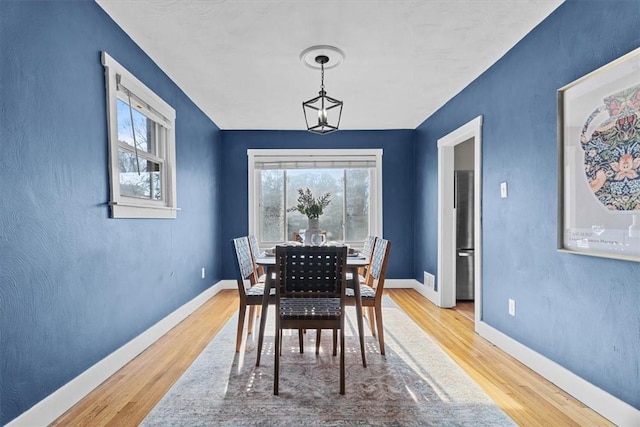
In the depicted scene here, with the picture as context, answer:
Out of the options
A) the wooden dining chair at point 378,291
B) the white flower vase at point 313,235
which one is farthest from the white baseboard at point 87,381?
the wooden dining chair at point 378,291

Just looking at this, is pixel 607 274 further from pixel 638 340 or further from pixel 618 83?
pixel 618 83

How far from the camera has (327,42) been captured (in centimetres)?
278

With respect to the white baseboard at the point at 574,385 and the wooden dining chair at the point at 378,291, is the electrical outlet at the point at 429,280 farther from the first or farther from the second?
the wooden dining chair at the point at 378,291

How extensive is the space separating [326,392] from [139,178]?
226 centimetres

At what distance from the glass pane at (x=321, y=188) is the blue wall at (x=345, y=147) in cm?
42

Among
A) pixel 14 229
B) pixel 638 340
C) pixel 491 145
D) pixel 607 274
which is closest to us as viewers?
pixel 14 229

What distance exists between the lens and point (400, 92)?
393 cm

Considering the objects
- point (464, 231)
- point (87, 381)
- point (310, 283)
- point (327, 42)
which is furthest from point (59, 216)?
point (464, 231)

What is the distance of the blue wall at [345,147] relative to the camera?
560 centimetres

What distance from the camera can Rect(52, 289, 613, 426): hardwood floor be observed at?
196cm

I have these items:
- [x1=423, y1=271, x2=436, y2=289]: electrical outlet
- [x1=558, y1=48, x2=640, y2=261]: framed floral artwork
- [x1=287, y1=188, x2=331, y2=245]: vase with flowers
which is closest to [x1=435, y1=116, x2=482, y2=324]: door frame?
[x1=423, y1=271, x2=436, y2=289]: electrical outlet

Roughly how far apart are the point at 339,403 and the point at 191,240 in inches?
110

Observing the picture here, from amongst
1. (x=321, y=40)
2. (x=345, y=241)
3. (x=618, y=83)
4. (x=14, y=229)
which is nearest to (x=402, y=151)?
(x=345, y=241)

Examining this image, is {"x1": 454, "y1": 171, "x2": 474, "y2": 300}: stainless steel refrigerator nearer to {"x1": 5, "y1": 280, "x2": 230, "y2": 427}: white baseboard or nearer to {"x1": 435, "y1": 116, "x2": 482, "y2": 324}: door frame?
{"x1": 435, "y1": 116, "x2": 482, "y2": 324}: door frame
